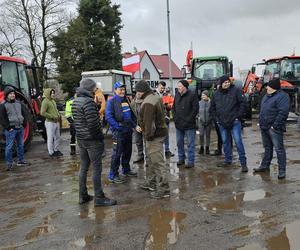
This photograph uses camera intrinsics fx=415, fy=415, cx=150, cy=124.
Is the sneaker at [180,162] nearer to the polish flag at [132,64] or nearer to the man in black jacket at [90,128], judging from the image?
the man in black jacket at [90,128]

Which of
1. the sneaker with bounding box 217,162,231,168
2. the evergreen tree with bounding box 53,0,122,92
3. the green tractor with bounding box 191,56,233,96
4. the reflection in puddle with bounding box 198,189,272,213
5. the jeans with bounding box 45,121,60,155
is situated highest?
the evergreen tree with bounding box 53,0,122,92

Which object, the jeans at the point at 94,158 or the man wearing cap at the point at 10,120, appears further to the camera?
the man wearing cap at the point at 10,120

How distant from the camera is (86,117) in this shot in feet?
19.0

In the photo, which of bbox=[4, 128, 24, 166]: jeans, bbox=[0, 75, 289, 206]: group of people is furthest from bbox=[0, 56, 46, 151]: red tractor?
bbox=[0, 75, 289, 206]: group of people

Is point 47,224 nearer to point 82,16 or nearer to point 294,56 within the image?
point 294,56

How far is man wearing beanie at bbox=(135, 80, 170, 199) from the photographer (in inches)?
243

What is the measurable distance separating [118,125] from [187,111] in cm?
169

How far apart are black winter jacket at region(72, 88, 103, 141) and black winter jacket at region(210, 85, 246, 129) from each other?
2953 millimetres

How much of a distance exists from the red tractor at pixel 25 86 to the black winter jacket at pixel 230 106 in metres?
5.58

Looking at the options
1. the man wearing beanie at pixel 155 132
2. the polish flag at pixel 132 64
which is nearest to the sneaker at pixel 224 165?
the man wearing beanie at pixel 155 132

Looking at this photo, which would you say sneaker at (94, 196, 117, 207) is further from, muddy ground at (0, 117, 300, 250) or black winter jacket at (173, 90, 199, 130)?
black winter jacket at (173, 90, 199, 130)

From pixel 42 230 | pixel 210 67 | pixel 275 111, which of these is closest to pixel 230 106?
pixel 275 111

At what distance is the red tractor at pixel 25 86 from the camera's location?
11586 millimetres

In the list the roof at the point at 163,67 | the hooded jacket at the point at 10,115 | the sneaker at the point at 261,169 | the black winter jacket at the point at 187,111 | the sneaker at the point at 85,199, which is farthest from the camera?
the roof at the point at 163,67
